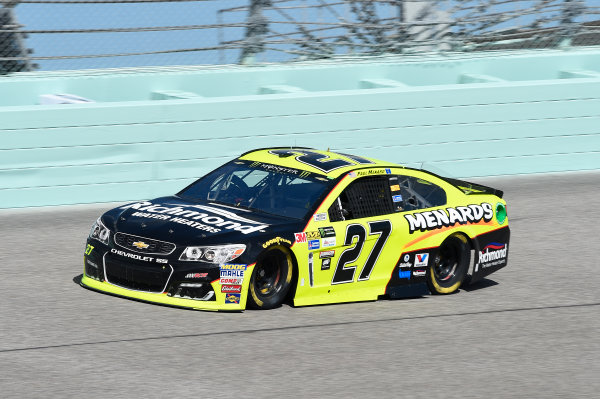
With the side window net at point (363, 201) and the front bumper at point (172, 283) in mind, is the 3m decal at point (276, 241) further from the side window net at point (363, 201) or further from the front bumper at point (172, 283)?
the side window net at point (363, 201)

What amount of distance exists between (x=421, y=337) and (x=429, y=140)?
724 centimetres

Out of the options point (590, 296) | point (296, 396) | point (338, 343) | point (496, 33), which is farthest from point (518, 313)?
point (496, 33)

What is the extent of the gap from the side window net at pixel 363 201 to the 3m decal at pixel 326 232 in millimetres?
111

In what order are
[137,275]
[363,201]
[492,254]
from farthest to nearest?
[492,254] → [363,201] → [137,275]

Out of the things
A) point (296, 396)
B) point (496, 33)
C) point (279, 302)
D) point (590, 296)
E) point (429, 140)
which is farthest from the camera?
point (496, 33)

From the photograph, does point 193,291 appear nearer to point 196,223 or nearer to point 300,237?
point 196,223

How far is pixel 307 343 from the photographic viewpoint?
727cm

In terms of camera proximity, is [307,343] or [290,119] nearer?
[307,343]

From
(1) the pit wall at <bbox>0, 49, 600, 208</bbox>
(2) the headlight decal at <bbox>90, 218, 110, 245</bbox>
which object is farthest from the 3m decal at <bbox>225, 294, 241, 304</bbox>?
(1) the pit wall at <bbox>0, 49, 600, 208</bbox>

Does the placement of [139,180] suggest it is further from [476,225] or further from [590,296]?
[590,296]

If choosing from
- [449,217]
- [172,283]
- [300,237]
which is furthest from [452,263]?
[172,283]

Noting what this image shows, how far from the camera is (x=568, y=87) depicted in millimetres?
15375

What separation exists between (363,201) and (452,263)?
115cm

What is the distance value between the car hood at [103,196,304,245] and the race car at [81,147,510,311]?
1 cm
